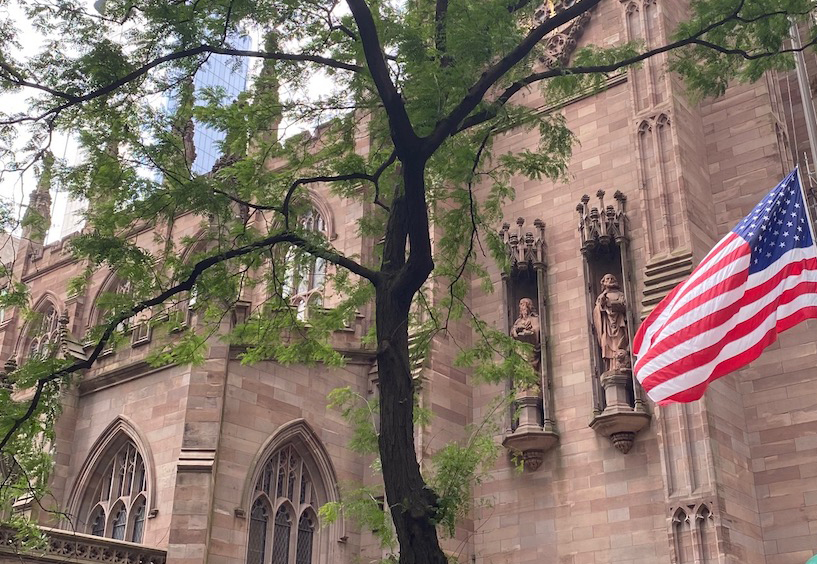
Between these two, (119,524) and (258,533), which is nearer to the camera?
(258,533)

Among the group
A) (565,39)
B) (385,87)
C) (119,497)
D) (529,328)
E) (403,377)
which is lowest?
(403,377)

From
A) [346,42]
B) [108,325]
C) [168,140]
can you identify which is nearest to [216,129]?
[168,140]

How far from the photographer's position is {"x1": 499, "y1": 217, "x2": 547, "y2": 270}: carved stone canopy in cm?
2038

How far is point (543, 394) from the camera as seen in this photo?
19.0m

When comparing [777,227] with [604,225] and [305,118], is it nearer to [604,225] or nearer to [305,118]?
[305,118]

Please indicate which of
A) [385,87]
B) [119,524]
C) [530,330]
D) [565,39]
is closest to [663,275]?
[530,330]

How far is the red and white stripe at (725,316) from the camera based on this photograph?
10914 mm

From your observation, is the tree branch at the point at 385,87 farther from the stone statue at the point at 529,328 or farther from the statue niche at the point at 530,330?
the stone statue at the point at 529,328

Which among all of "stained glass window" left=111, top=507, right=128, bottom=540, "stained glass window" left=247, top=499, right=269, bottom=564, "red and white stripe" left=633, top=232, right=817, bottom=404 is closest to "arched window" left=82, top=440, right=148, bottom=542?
"stained glass window" left=111, top=507, right=128, bottom=540

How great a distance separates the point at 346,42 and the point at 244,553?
9.24 metres

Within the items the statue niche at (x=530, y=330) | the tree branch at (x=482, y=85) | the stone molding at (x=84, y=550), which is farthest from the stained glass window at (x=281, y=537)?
the tree branch at (x=482, y=85)

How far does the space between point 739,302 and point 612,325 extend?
7451 mm

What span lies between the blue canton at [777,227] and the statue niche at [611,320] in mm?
6542

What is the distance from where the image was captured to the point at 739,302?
1107 centimetres
